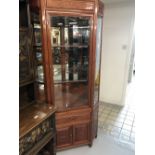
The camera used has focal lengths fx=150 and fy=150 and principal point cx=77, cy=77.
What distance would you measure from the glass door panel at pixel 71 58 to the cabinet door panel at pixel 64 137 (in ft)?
0.98

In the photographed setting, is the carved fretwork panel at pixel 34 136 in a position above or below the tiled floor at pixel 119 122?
above

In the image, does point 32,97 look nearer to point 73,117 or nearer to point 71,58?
point 73,117

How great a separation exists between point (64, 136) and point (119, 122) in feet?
4.40

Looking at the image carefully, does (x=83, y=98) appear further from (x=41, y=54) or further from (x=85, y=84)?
(x=41, y=54)

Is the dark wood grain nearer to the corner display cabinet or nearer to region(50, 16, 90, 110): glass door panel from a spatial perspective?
the corner display cabinet

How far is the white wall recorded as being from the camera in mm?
2996

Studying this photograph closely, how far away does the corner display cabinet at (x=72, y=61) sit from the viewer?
1.64m

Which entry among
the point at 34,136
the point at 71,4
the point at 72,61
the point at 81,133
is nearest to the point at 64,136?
the point at 81,133

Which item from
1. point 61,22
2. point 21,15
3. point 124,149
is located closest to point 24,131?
point 21,15

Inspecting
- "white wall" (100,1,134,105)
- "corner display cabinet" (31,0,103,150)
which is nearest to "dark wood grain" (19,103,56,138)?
"corner display cabinet" (31,0,103,150)

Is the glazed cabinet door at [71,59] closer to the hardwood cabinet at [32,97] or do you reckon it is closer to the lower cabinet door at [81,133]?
the hardwood cabinet at [32,97]

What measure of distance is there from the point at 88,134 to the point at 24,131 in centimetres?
112

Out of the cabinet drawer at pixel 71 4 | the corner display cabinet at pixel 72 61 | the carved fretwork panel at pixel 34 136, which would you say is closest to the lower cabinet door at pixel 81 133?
the corner display cabinet at pixel 72 61
